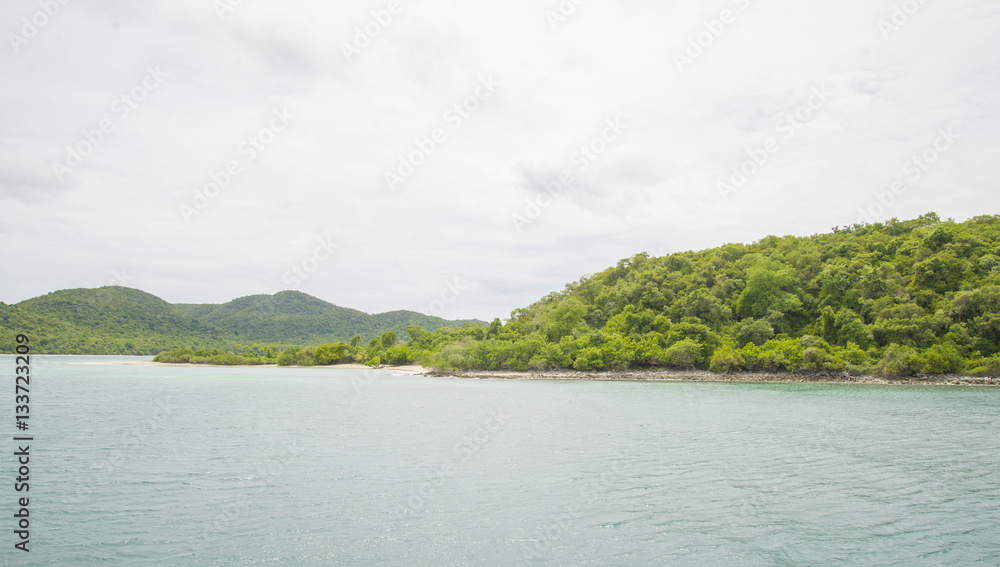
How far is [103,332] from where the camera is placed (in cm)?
12638

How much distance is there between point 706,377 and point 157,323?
145059mm

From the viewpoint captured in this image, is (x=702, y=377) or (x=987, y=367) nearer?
(x=987, y=367)

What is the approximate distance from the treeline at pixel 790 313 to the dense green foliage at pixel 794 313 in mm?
183

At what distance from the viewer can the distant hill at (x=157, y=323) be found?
10588 cm

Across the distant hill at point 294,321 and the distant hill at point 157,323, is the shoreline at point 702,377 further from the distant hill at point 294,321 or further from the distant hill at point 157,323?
the distant hill at point 294,321

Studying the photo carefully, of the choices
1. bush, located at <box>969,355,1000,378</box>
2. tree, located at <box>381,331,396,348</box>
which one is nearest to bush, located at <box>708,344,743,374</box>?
bush, located at <box>969,355,1000,378</box>

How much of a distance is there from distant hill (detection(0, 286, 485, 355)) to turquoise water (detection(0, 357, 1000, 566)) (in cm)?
9937

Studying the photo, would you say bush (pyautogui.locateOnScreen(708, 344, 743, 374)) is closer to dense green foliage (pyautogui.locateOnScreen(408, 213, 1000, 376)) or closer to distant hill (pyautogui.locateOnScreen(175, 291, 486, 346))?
dense green foliage (pyautogui.locateOnScreen(408, 213, 1000, 376))

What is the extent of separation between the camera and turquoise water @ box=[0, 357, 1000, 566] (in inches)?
406

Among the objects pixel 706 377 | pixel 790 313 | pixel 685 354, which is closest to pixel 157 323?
pixel 685 354

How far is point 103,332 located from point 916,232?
6992 inches

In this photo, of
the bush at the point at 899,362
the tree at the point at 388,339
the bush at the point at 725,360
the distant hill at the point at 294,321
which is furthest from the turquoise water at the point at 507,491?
the distant hill at the point at 294,321

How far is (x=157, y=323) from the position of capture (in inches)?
5600

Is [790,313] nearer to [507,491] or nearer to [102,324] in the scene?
[507,491]
